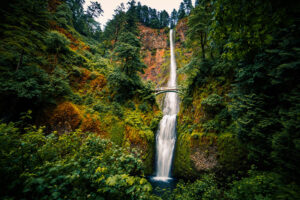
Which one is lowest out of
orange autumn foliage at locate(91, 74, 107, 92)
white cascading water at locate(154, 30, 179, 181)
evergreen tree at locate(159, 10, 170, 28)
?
white cascading water at locate(154, 30, 179, 181)

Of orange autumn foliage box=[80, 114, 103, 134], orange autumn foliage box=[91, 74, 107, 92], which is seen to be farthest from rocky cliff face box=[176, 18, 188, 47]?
orange autumn foliage box=[80, 114, 103, 134]

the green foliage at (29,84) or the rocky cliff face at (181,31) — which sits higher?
the rocky cliff face at (181,31)

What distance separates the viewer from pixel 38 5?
18.2 ft

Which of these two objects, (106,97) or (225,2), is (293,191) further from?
(106,97)

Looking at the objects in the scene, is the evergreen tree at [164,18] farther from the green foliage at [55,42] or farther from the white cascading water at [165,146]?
the white cascading water at [165,146]

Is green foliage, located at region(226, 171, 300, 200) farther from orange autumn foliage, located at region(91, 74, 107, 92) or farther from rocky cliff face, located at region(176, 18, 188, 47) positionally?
rocky cliff face, located at region(176, 18, 188, 47)

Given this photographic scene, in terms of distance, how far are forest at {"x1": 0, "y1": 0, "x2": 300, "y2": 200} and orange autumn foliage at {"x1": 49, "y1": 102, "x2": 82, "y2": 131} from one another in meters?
0.05

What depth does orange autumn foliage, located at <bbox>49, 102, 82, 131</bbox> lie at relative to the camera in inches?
285

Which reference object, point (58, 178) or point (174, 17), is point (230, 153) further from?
point (174, 17)

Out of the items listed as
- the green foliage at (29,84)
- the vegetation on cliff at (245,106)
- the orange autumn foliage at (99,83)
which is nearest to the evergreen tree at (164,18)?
the vegetation on cliff at (245,106)

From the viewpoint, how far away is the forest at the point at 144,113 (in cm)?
176

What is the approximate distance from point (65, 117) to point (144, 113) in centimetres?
706

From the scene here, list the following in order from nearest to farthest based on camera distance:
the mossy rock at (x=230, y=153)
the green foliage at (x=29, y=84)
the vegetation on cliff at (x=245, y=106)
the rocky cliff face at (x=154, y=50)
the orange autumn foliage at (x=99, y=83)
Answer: the vegetation on cliff at (x=245, y=106), the green foliage at (x=29, y=84), the mossy rock at (x=230, y=153), the orange autumn foliage at (x=99, y=83), the rocky cliff face at (x=154, y=50)

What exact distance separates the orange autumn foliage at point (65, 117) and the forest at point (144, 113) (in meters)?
0.05
